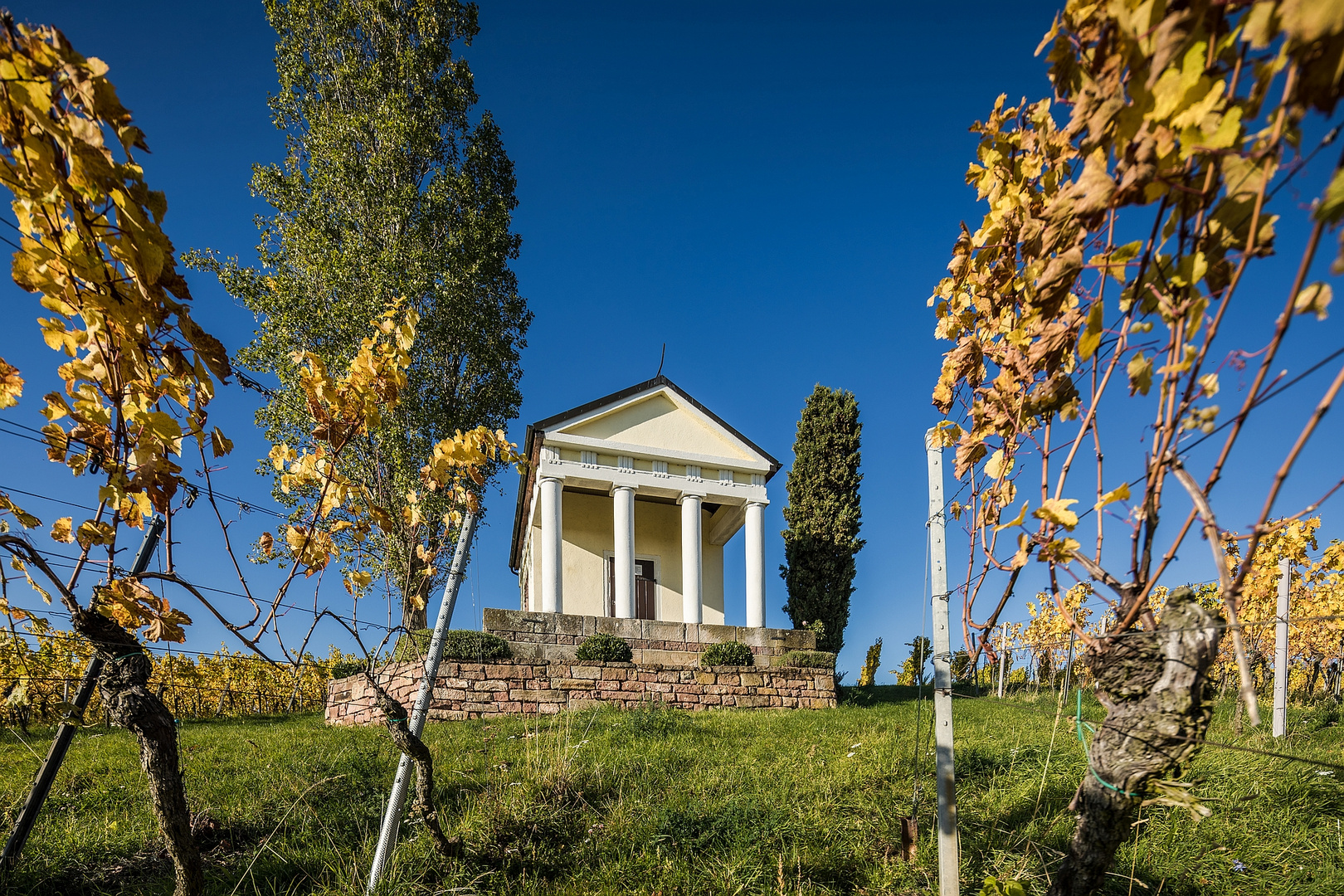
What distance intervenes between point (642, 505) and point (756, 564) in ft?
12.1

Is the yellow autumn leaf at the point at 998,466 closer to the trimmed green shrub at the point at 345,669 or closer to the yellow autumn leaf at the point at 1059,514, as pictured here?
the yellow autumn leaf at the point at 1059,514

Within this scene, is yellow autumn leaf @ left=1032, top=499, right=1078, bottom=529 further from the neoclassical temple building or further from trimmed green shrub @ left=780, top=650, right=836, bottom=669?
the neoclassical temple building

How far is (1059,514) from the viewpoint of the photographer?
162cm

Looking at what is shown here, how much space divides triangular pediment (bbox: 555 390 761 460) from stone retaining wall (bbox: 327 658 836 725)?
5181 mm

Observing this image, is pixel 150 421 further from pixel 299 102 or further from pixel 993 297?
pixel 299 102

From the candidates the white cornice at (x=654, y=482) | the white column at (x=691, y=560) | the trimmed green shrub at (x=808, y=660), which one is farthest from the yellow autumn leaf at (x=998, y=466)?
the white cornice at (x=654, y=482)

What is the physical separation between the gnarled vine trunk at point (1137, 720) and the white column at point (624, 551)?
494 inches

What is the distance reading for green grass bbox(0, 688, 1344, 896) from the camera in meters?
3.58

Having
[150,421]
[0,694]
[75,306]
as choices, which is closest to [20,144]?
[75,306]

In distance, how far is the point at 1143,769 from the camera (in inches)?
65.2

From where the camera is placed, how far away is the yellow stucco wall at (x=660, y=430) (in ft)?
51.2

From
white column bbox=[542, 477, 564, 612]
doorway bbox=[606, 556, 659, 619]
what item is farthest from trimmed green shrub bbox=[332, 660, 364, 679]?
doorway bbox=[606, 556, 659, 619]

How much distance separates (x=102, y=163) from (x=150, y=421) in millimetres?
666

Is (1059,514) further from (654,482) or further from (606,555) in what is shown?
(606,555)
